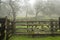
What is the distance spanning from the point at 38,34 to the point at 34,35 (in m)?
0.29

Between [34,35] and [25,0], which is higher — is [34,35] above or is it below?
below

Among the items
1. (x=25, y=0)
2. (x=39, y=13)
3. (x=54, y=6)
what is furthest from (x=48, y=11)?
(x=25, y=0)

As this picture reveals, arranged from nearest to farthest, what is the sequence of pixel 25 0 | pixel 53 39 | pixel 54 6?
pixel 53 39 → pixel 25 0 → pixel 54 6

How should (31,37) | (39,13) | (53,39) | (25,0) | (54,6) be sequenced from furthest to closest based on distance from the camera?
1. (39,13)
2. (54,6)
3. (25,0)
4. (31,37)
5. (53,39)

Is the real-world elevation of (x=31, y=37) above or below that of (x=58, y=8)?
below

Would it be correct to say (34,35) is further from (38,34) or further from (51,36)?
(51,36)

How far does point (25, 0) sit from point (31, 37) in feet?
Result: 91.5

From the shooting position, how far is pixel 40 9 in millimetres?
40094

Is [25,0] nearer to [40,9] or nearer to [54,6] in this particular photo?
[40,9]

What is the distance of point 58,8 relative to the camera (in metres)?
39.5

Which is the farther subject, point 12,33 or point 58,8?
point 58,8

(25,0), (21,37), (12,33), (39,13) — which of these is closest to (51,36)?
(21,37)

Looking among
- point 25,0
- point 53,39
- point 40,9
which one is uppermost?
point 25,0

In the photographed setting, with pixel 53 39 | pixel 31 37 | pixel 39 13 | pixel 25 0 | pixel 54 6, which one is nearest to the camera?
pixel 53 39
